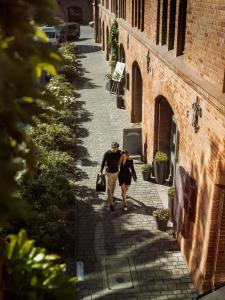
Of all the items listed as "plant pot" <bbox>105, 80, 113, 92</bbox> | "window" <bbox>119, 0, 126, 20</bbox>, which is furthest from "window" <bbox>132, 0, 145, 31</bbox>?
"plant pot" <bbox>105, 80, 113, 92</bbox>

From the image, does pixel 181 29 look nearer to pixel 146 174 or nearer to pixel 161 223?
pixel 161 223

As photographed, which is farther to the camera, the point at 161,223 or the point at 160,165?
the point at 160,165

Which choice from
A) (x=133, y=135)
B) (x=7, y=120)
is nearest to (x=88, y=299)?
(x=7, y=120)

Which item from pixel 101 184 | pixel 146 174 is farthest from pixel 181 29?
pixel 146 174

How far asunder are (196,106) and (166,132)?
4208 mm

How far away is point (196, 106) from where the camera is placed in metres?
7.00

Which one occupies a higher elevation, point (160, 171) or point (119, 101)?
point (119, 101)

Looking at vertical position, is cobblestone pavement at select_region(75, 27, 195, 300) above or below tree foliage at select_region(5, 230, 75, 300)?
below

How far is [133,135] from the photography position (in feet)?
43.3

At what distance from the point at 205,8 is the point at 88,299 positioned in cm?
546

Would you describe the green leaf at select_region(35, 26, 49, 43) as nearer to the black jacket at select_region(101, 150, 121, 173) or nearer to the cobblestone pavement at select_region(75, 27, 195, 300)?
the cobblestone pavement at select_region(75, 27, 195, 300)

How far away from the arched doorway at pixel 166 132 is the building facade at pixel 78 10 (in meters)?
41.0

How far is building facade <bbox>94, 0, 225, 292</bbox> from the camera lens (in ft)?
20.2

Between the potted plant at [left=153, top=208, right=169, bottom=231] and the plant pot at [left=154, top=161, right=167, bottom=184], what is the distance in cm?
213
